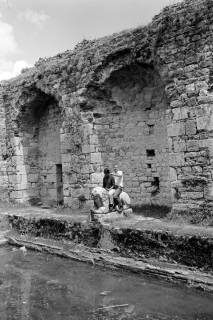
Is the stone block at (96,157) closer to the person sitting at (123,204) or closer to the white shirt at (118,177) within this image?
the white shirt at (118,177)

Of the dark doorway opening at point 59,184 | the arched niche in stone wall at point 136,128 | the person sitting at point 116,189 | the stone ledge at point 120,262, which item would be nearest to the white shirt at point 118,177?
the person sitting at point 116,189

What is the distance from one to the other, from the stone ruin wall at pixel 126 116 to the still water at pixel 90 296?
3066 mm

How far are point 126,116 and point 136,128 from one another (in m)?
0.57

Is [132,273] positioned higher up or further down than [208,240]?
further down

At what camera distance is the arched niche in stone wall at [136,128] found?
1161cm

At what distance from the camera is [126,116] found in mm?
12477

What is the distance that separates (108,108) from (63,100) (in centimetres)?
164

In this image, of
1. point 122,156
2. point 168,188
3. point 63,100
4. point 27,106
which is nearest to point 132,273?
point 168,188

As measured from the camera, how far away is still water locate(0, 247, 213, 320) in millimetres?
5988

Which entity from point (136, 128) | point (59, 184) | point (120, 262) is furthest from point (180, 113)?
point (59, 184)

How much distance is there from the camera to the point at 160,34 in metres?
10.1

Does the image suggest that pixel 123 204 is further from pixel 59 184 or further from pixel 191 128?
pixel 59 184

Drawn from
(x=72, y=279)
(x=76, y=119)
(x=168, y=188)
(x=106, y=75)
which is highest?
(x=106, y=75)

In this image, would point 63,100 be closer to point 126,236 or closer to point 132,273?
point 126,236
